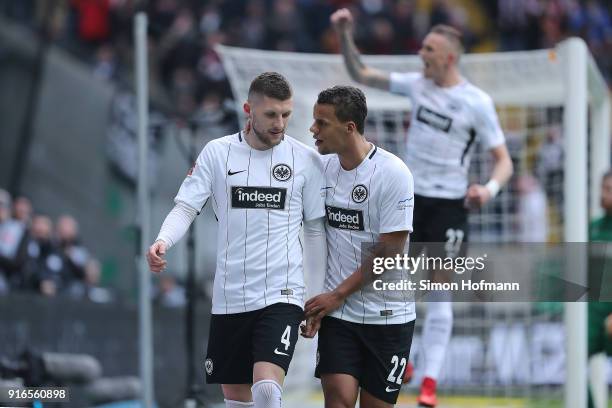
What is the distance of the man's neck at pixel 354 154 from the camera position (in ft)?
22.7

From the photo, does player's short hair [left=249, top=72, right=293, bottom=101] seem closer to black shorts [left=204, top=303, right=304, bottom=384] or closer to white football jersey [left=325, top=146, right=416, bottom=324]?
white football jersey [left=325, top=146, right=416, bottom=324]

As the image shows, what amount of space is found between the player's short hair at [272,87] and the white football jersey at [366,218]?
1.78 ft

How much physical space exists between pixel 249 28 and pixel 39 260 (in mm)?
7264

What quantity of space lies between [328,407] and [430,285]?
1418 millimetres

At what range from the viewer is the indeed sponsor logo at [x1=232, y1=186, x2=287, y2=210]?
684 centimetres

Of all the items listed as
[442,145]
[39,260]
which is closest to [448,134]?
[442,145]

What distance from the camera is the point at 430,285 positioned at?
809 cm

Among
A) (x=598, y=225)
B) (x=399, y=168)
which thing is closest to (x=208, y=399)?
(x=598, y=225)

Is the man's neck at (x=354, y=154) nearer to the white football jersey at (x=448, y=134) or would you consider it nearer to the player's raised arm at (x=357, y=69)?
the white football jersey at (x=448, y=134)

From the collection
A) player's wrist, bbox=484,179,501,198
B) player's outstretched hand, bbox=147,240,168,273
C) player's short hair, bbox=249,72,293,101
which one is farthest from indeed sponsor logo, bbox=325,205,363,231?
player's wrist, bbox=484,179,501,198

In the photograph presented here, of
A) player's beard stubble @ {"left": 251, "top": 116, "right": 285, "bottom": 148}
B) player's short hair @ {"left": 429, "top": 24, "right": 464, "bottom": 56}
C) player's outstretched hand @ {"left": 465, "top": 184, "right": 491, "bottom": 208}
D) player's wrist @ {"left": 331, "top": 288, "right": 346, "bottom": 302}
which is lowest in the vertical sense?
player's wrist @ {"left": 331, "top": 288, "right": 346, "bottom": 302}

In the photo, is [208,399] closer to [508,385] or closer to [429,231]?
[429,231]

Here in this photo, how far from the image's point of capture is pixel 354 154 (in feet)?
22.7

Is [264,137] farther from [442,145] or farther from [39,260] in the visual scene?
[39,260]
